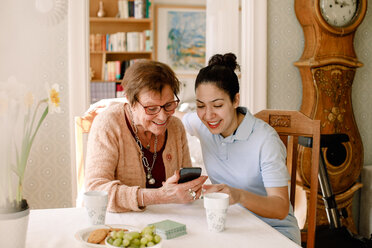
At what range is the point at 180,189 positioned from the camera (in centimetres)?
126

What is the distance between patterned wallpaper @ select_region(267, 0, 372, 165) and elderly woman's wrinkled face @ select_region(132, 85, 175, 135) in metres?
1.61

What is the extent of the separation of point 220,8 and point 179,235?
2297 mm

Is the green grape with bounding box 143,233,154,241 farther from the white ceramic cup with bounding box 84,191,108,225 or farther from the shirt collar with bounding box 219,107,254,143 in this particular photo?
the shirt collar with bounding box 219,107,254,143

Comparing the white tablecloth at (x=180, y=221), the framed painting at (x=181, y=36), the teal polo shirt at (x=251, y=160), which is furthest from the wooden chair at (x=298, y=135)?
the framed painting at (x=181, y=36)

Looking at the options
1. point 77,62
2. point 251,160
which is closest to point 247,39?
point 77,62

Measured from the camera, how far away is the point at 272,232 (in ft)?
3.50

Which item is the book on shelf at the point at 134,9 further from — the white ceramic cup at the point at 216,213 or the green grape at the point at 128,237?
the green grape at the point at 128,237

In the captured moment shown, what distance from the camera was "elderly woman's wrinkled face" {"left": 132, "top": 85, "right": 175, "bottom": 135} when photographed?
148 centimetres

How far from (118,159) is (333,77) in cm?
192

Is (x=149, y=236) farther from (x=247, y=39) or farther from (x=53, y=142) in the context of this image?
(x=247, y=39)

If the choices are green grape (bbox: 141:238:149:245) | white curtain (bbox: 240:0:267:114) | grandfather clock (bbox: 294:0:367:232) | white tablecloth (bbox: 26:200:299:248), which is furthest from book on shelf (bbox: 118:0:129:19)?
green grape (bbox: 141:238:149:245)

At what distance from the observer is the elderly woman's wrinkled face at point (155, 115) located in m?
1.48

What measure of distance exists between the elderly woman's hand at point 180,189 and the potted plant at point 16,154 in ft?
1.75

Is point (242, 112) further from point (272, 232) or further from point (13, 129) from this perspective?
point (13, 129)
